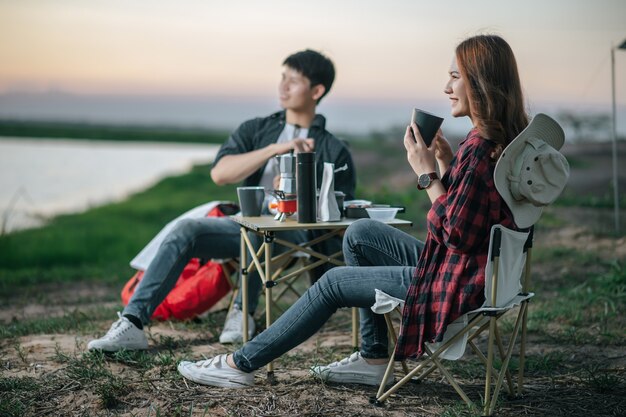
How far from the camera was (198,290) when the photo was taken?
378cm

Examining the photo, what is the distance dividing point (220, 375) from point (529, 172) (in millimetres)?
1329

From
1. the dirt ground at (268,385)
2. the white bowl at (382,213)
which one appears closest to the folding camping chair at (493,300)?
the dirt ground at (268,385)

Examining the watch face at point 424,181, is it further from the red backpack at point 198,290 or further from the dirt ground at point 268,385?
the red backpack at point 198,290

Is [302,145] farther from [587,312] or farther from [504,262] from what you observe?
[587,312]

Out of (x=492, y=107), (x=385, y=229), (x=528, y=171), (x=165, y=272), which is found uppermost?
(x=492, y=107)

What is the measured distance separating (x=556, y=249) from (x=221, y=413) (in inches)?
158

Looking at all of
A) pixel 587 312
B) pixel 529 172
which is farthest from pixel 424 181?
pixel 587 312

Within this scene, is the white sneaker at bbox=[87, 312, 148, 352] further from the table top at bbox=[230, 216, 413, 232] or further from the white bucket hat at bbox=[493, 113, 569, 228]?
the white bucket hat at bbox=[493, 113, 569, 228]

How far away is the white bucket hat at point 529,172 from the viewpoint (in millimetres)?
2227

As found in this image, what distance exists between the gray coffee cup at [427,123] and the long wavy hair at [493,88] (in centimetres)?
18

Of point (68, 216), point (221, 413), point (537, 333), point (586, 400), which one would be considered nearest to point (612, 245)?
point (537, 333)

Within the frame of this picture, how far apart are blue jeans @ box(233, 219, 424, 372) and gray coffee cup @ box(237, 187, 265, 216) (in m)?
0.64

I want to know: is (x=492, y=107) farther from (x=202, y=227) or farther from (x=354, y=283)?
(x=202, y=227)

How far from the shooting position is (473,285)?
2303 mm
